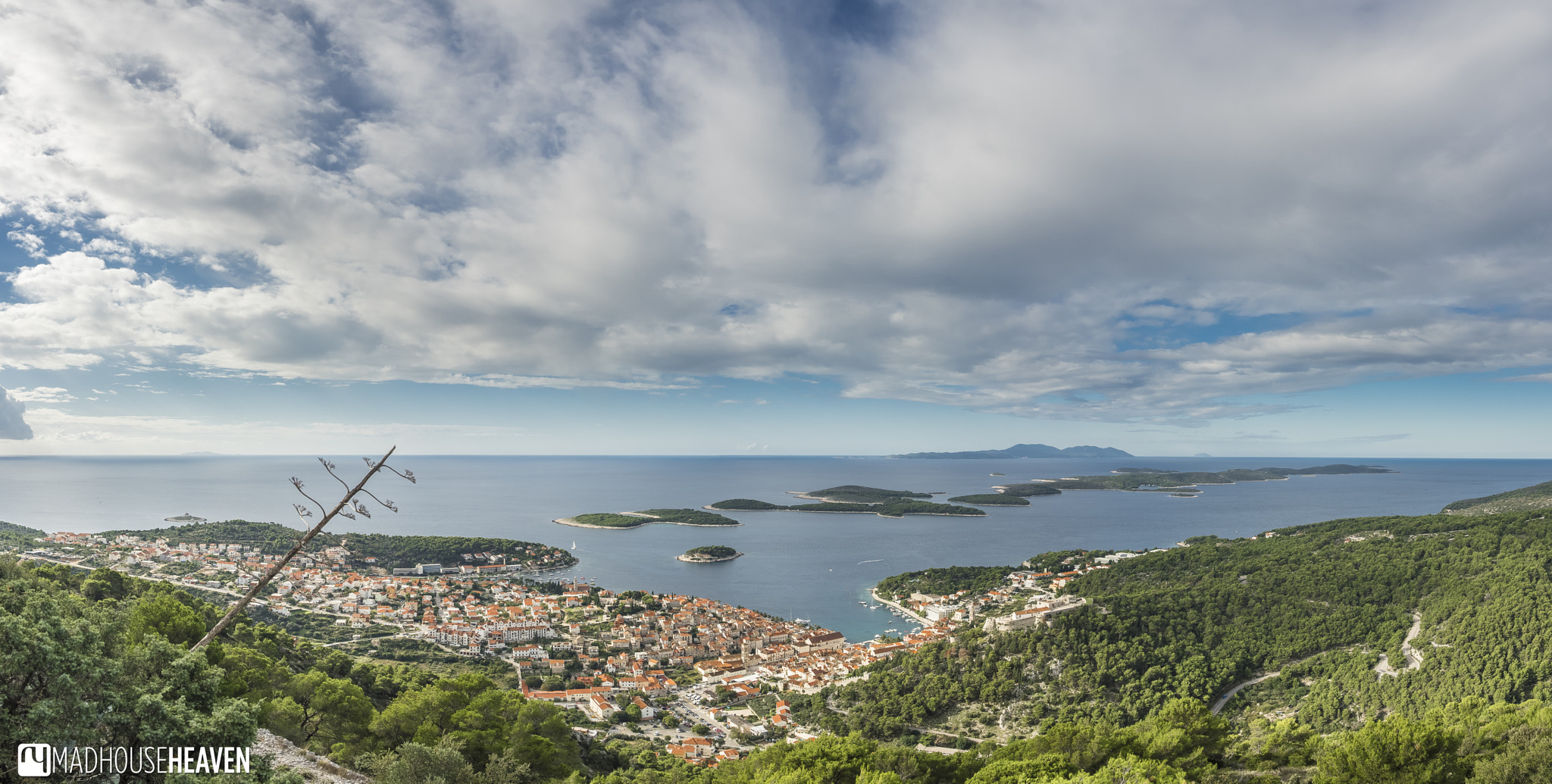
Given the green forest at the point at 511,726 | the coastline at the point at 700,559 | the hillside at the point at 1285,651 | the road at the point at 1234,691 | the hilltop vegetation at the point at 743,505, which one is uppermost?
the green forest at the point at 511,726

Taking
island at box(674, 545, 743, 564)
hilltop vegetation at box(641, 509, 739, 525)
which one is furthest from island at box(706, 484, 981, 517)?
island at box(674, 545, 743, 564)

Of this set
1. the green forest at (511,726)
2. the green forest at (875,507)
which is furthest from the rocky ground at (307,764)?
the green forest at (875,507)

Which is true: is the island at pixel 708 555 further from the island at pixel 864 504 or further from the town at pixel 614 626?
the island at pixel 864 504

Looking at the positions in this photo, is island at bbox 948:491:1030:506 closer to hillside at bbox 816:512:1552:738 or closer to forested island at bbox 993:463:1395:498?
forested island at bbox 993:463:1395:498

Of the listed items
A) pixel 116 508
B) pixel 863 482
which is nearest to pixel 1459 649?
pixel 116 508

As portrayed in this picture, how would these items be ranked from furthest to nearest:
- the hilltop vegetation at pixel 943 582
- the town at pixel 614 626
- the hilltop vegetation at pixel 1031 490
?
the hilltop vegetation at pixel 1031 490
the hilltop vegetation at pixel 943 582
the town at pixel 614 626

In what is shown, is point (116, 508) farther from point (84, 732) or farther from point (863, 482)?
point (863, 482)
